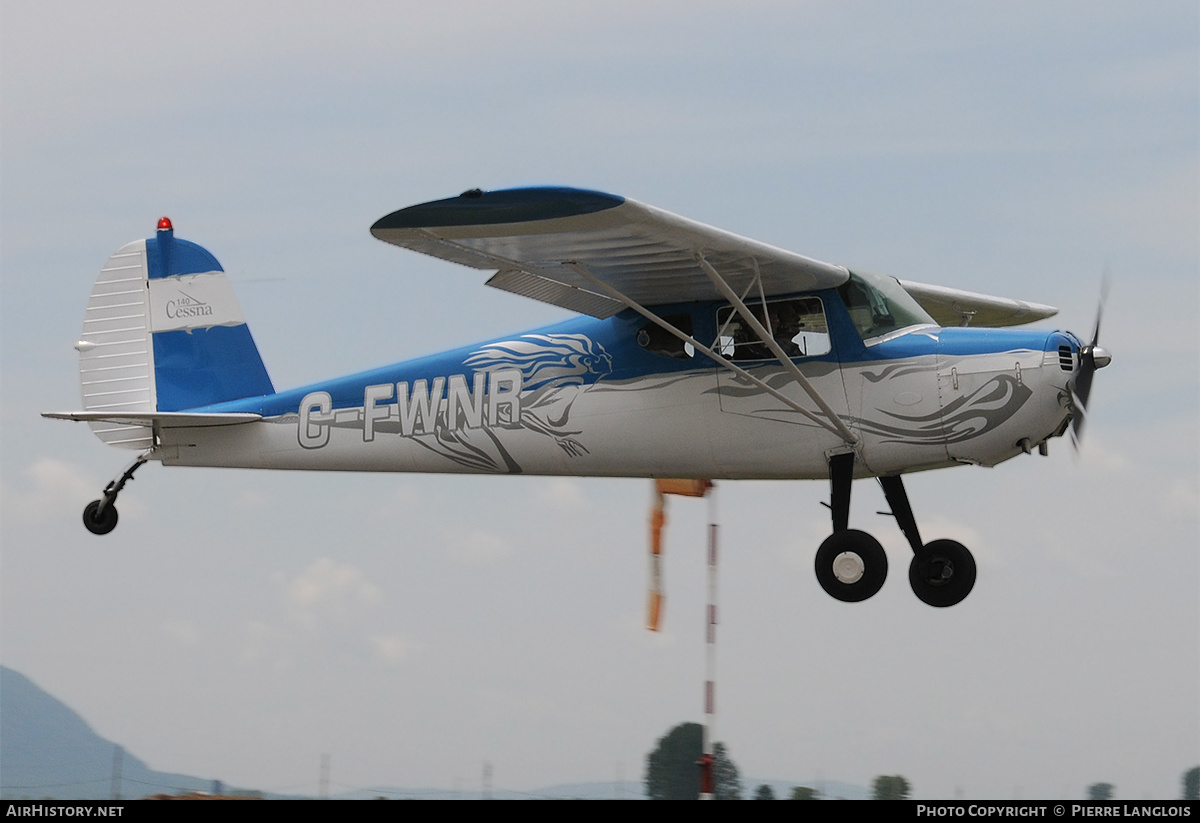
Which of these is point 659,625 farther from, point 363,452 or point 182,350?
point 182,350

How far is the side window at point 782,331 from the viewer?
1191 cm

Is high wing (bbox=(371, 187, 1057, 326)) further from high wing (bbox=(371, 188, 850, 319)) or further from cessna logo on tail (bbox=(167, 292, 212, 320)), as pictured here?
cessna logo on tail (bbox=(167, 292, 212, 320))

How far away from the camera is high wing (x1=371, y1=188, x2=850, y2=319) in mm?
9797

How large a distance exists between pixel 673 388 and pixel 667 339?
44 centimetres

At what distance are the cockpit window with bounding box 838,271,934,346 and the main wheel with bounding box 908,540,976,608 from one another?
1898 mm

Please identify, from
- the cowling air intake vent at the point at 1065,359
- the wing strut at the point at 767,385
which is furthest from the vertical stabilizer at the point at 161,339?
the cowling air intake vent at the point at 1065,359

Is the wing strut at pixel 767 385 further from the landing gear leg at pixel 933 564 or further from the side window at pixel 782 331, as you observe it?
the landing gear leg at pixel 933 564

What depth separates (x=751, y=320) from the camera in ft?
37.2

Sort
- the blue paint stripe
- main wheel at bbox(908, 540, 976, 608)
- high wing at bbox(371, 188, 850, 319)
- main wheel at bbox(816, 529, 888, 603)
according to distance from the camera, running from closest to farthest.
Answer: high wing at bbox(371, 188, 850, 319)
main wheel at bbox(816, 529, 888, 603)
main wheel at bbox(908, 540, 976, 608)
the blue paint stripe

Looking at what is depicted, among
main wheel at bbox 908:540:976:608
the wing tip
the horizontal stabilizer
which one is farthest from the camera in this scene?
the horizontal stabilizer

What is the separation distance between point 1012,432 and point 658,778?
21121 millimetres

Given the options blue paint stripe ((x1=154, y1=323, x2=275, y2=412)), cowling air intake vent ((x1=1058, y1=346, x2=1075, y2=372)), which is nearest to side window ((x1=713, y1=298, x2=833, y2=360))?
cowling air intake vent ((x1=1058, y1=346, x2=1075, y2=372))

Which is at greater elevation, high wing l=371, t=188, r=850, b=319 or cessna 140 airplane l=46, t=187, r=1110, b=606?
high wing l=371, t=188, r=850, b=319

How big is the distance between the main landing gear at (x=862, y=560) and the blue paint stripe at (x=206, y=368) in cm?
569
